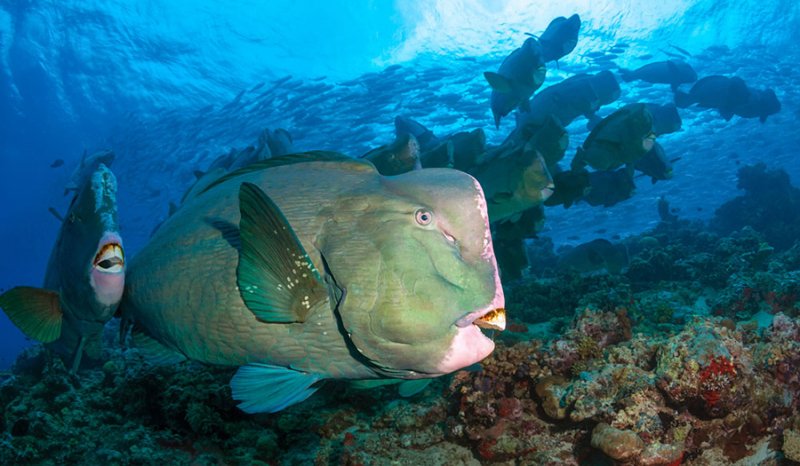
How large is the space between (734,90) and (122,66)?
2890 centimetres

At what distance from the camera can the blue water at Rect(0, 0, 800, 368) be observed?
18.6 meters

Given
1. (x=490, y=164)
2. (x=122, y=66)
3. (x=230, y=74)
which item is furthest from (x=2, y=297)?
(x=122, y=66)

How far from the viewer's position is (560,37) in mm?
8656

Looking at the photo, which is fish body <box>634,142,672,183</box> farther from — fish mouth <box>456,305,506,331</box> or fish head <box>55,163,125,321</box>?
fish head <box>55,163,125,321</box>

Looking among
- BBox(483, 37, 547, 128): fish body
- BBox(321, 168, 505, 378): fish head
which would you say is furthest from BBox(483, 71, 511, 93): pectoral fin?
BBox(321, 168, 505, 378): fish head

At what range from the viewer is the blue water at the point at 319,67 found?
18594 millimetres

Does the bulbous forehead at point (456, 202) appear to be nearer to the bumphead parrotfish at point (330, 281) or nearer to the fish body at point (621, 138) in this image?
the bumphead parrotfish at point (330, 281)

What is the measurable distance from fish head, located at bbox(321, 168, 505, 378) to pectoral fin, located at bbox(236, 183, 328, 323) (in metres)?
0.11

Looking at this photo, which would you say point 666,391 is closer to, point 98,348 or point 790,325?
point 790,325

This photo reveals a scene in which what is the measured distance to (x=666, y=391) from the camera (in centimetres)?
291

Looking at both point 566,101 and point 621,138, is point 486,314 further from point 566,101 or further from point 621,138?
point 566,101

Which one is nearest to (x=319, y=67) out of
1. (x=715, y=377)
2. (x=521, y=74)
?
(x=521, y=74)

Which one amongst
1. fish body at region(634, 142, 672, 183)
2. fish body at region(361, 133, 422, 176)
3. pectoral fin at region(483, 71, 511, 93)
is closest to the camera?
fish body at region(361, 133, 422, 176)

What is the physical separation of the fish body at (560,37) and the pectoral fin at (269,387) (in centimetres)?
888
